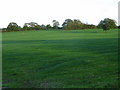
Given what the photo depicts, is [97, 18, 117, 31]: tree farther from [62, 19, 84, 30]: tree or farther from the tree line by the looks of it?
[62, 19, 84, 30]: tree

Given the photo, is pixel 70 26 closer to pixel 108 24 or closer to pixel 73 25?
pixel 73 25

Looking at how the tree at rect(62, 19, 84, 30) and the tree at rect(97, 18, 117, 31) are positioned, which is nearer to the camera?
the tree at rect(97, 18, 117, 31)

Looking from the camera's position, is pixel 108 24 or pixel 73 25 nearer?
pixel 108 24

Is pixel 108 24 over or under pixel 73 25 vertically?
under

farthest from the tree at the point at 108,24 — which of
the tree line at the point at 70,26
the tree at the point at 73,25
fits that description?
the tree at the point at 73,25

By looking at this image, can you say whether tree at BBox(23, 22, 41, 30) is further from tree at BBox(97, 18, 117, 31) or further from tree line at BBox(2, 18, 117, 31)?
tree at BBox(97, 18, 117, 31)

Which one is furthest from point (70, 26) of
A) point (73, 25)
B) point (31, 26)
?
point (31, 26)

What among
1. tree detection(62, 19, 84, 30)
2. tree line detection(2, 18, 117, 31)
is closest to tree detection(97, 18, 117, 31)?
tree line detection(2, 18, 117, 31)

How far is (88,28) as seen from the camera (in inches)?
3000

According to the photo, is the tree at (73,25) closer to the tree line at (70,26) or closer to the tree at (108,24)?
the tree line at (70,26)

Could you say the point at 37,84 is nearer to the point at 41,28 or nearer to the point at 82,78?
the point at 82,78

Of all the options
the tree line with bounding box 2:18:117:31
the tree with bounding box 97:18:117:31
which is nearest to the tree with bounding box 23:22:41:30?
the tree line with bounding box 2:18:117:31

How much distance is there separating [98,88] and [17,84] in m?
3.02

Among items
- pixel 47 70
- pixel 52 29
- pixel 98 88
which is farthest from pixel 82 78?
pixel 52 29
